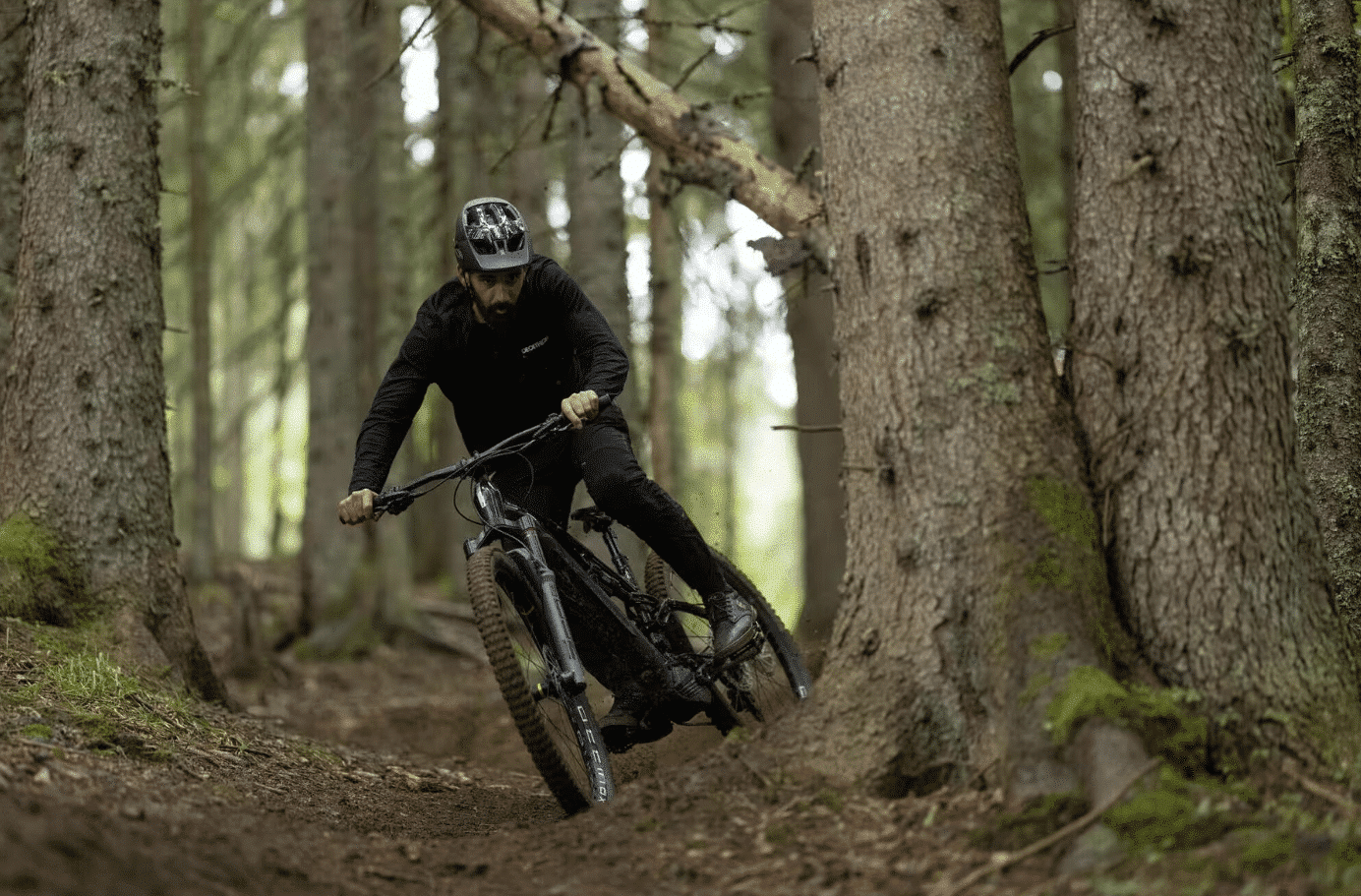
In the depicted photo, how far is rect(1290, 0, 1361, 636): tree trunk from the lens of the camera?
534 cm

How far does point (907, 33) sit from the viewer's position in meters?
4.52

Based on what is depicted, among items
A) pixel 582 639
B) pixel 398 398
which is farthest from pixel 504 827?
pixel 398 398

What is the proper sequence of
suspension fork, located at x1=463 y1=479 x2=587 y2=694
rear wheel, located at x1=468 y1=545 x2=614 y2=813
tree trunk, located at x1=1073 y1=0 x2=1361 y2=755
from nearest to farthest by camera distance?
1. tree trunk, located at x1=1073 y1=0 x2=1361 y2=755
2. rear wheel, located at x1=468 y1=545 x2=614 y2=813
3. suspension fork, located at x1=463 y1=479 x2=587 y2=694

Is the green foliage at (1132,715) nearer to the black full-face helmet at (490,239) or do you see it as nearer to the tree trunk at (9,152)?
the black full-face helmet at (490,239)

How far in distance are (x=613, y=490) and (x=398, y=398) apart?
104 cm

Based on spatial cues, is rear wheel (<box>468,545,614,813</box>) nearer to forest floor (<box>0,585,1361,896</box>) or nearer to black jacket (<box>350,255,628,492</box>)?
forest floor (<box>0,585,1361,896</box>)

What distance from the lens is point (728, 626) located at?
18.0ft

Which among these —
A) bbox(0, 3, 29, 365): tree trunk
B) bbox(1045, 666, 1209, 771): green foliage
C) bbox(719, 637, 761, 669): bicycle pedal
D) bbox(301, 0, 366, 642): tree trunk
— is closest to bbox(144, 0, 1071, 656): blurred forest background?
bbox(301, 0, 366, 642): tree trunk

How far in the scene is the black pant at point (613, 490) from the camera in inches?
208

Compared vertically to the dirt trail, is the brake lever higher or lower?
higher

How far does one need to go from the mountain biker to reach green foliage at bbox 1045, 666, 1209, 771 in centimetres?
202

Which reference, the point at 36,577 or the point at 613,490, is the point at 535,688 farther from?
the point at 36,577

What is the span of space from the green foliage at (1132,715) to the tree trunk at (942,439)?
0.07 metres

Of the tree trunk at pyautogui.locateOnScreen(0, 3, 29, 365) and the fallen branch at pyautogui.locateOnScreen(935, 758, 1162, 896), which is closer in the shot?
the fallen branch at pyautogui.locateOnScreen(935, 758, 1162, 896)
